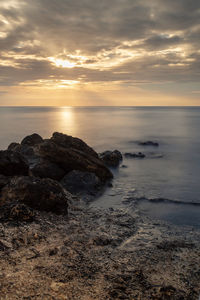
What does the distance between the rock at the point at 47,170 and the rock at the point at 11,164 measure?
2.27 m

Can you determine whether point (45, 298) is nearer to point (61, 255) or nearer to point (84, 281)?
point (84, 281)

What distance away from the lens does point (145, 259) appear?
23.6 ft

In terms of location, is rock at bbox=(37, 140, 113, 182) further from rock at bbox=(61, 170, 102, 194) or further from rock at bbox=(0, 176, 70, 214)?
rock at bbox=(0, 176, 70, 214)

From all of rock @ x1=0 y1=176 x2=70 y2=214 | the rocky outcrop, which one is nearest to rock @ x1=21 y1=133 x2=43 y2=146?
the rocky outcrop

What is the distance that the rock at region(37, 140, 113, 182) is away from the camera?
16094 millimetres

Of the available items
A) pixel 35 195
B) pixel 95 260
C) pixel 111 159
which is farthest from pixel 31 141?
pixel 95 260

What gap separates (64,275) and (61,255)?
3.06 feet

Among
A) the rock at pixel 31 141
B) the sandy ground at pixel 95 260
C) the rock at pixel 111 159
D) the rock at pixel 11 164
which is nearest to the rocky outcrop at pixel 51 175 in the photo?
the rock at pixel 11 164

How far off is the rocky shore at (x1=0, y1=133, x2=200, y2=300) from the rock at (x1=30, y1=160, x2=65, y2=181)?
2239mm

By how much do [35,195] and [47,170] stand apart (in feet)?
19.2

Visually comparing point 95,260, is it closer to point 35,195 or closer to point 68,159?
point 35,195

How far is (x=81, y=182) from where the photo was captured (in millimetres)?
14484

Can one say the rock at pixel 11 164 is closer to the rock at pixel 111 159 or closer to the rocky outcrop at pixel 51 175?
the rocky outcrop at pixel 51 175

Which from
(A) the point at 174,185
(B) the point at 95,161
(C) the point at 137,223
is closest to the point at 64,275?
(C) the point at 137,223
